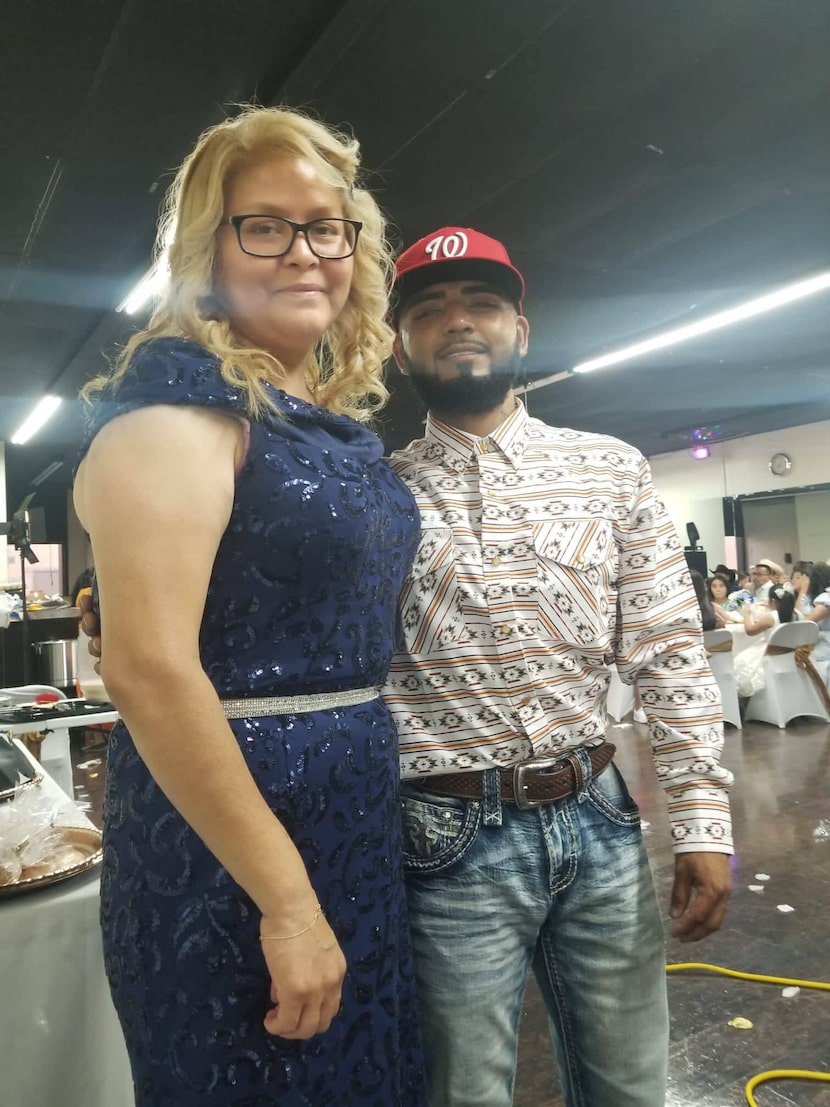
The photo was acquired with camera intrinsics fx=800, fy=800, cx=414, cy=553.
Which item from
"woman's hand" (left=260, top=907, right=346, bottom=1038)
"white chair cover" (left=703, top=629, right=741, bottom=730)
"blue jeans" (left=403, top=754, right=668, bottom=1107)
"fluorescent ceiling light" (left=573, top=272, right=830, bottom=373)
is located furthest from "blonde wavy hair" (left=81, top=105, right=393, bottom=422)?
"fluorescent ceiling light" (left=573, top=272, right=830, bottom=373)

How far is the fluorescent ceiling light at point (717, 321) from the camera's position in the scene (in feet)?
21.5

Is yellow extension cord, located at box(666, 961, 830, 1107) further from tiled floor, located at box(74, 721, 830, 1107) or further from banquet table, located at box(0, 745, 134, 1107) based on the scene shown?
banquet table, located at box(0, 745, 134, 1107)

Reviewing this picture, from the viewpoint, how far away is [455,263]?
53.4 inches

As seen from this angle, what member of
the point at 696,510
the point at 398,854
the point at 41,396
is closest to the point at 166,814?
the point at 398,854

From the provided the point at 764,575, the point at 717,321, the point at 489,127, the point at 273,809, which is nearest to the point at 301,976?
the point at 273,809

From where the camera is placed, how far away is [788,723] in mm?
6688

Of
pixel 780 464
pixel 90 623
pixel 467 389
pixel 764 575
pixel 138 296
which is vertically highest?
pixel 138 296

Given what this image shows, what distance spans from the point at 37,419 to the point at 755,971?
10698 mm

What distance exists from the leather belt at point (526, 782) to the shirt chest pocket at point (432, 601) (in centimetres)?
20

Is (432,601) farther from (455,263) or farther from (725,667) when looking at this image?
(725,667)

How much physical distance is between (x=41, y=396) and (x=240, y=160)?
966 cm

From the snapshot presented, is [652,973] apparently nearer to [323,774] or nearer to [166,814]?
[323,774]

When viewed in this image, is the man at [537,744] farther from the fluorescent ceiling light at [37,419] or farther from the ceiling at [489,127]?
the fluorescent ceiling light at [37,419]

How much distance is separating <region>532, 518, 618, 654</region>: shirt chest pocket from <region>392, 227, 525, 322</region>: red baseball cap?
45 cm
